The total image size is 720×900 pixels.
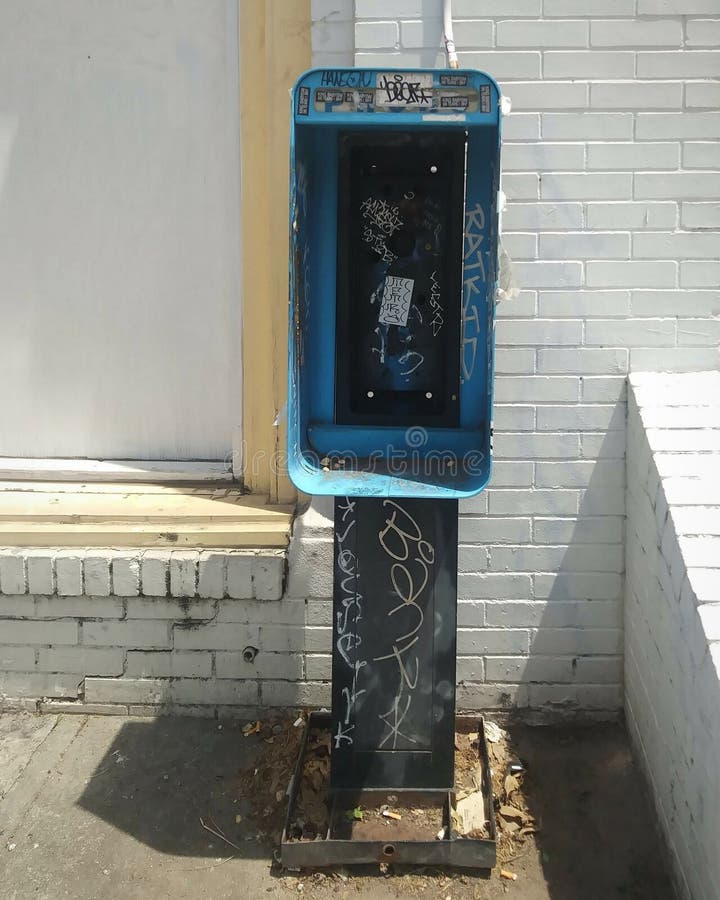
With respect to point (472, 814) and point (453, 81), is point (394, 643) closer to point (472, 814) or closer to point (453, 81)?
point (472, 814)

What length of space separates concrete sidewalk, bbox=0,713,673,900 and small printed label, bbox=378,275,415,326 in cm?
149

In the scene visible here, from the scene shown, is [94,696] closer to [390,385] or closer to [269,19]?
[390,385]

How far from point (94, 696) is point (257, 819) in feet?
2.70

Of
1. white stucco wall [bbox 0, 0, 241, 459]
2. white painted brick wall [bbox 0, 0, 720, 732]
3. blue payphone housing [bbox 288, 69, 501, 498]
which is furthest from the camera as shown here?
white stucco wall [bbox 0, 0, 241, 459]

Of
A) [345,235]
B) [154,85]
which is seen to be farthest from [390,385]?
[154,85]

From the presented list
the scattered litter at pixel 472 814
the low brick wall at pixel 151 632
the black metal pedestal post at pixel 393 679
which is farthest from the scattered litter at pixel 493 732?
the low brick wall at pixel 151 632

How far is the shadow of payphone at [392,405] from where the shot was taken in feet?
7.39

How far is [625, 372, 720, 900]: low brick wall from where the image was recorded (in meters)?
2.02

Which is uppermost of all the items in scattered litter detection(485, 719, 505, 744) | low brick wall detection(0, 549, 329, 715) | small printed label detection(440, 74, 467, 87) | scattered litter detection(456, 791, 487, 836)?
small printed label detection(440, 74, 467, 87)

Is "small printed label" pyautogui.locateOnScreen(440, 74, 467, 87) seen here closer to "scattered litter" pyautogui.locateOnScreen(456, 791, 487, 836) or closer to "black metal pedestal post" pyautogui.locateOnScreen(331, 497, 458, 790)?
A: "black metal pedestal post" pyautogui.locateOnScreen(331, 497, 458, 790)

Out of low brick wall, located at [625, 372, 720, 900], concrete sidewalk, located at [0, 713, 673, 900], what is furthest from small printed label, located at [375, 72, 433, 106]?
concrete sidewalk, located at [0, 713, 673, 900]

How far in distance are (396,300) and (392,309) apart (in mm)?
26

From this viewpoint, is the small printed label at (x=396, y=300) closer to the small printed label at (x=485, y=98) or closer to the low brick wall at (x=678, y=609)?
the small printed label at (x=485, y=98)

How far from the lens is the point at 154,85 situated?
3.05 meters
